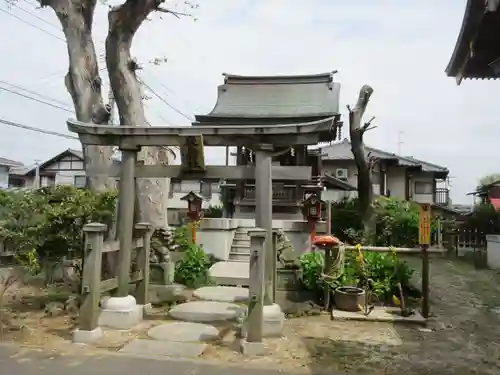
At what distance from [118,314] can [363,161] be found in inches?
600

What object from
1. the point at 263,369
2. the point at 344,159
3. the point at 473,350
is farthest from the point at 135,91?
the point at 344,159

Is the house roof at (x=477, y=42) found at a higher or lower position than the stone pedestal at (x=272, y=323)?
higher

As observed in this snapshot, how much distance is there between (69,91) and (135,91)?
1657mm

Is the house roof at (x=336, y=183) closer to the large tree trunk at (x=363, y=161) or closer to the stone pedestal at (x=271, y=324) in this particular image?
the large tree trunk at (x=363, y=161)

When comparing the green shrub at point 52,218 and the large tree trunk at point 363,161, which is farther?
the large tree trunk at point 363,161

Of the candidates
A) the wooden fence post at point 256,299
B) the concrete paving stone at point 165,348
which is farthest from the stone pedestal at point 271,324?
the concrete paving stone at point 165,348

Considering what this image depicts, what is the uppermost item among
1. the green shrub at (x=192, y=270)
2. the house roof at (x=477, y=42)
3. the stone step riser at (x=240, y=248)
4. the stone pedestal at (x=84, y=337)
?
the house roof at (x=477, y=42)

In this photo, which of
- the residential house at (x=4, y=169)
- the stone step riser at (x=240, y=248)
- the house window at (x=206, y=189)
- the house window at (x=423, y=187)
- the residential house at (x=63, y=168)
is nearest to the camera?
the stone step riser at (x=240, y=248)

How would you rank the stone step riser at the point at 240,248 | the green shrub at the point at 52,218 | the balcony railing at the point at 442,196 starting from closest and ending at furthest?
the green shrub at the point at 52,218 < the stone step riser at the point at 240,248 < the balcony railing at the point at 442,196

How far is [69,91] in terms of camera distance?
11.1m

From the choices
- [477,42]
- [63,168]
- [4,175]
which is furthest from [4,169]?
[477,42]

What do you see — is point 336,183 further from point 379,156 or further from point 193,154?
point 193,154

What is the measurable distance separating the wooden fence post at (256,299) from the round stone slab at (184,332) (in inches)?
35.7

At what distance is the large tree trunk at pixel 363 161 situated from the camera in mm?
19172
